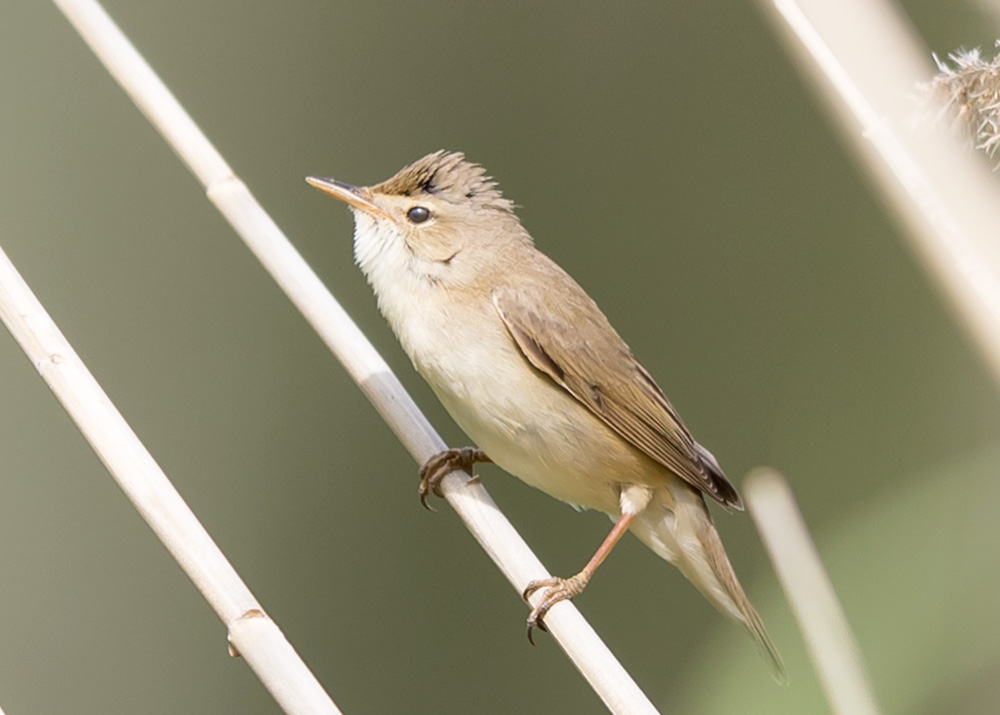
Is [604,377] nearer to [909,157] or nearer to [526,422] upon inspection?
[526,422]

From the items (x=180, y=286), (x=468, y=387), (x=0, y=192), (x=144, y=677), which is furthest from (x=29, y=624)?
(x=468, y=387)

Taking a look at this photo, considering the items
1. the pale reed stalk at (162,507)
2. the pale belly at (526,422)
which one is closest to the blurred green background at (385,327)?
the pale belly at (526,422)

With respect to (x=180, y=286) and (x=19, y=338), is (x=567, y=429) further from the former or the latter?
(x=180, y=286)

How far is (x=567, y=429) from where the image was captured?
1745 mm

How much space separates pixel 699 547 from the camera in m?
1.87

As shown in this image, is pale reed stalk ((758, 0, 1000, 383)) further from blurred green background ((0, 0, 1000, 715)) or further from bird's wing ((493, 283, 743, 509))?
blurred green background ((0, 0, 1000, 715))

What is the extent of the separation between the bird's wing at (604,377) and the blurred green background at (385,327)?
2.77 feet

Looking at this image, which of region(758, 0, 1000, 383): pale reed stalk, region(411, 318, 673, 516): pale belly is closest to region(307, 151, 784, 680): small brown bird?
region(411, 318, 673, 516): pale belly

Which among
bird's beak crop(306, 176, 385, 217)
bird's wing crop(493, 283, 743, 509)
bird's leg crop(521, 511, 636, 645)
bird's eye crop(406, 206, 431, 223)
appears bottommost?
bird's leg crop(521, 511, 636, 645)

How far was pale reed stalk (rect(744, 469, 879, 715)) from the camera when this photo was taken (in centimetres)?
110

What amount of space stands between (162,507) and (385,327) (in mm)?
1967

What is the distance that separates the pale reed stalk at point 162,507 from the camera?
1136mm

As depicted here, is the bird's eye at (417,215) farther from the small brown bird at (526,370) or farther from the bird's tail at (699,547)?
the bird's tail at (699,547)

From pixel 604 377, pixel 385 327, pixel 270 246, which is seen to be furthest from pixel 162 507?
pixel 385 327
